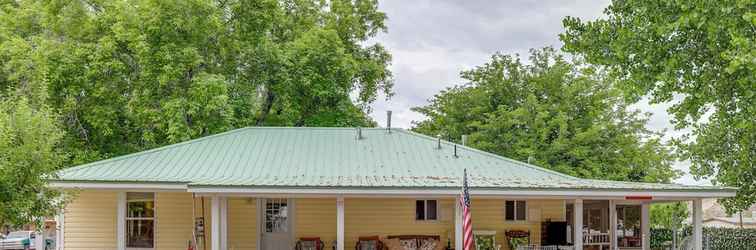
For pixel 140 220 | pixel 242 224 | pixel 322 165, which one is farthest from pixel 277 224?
pixel 140 220

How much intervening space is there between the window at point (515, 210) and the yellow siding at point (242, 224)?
20.4 ft

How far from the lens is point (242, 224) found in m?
18.4

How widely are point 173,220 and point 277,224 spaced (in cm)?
248

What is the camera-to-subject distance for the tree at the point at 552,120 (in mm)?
30156

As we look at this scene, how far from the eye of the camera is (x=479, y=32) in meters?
29.5

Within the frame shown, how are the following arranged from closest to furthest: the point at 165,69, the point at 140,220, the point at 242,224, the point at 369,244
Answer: the point at 369,244 < the point at 140,220 < the point at 242,224 < the point at 165,69

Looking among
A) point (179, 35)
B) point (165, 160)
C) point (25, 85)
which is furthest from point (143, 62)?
point (165, 160)

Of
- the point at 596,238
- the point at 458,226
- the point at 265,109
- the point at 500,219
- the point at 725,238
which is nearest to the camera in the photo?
the point at 458,226

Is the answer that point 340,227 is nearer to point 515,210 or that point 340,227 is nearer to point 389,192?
point 389,192

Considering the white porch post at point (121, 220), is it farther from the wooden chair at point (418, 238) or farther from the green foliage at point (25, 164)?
the wooden chair at point (418, 238)

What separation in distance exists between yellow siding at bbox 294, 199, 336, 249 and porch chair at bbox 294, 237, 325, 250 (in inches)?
14.3

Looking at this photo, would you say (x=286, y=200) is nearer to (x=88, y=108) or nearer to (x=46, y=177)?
(x=46, y=177)

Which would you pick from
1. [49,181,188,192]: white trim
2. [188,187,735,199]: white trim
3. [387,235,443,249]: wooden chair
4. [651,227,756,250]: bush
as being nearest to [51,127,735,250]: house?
[49,181,188,192]: white trim

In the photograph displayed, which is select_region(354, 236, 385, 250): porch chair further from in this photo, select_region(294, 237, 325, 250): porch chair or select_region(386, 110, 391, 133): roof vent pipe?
select_region(386, 110, 391, 133): roof vent pipe
